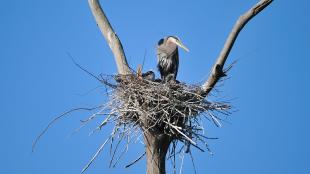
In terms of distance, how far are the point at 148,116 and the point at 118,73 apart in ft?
3.44

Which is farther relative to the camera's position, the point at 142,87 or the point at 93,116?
the point at 142,87

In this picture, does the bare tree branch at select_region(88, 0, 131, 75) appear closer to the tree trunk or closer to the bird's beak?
the tree trunk

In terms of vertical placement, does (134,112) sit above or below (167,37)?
below

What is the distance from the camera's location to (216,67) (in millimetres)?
6762

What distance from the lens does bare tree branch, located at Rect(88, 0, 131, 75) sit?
759 centimetres

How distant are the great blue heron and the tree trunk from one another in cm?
315

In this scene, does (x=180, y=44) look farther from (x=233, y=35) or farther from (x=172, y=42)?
(x=233, y=35)

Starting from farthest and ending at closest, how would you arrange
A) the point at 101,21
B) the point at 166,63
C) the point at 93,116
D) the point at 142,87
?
the point at 166,63 < the point at 101,21 < the point at 142,87 < the point at 93,116

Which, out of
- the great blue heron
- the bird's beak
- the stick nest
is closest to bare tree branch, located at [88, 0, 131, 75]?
the stick nest

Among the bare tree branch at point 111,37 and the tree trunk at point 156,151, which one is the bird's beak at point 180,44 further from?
the tree trunk at point 156,151

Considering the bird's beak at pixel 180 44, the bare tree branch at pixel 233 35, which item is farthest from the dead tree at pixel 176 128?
the bird's beak at pixel 180 44

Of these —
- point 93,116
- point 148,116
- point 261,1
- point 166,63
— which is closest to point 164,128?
point 148,116

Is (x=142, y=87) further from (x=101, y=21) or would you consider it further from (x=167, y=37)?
(x=167, y=37)

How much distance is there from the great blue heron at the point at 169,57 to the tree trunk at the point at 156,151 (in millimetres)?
3149
